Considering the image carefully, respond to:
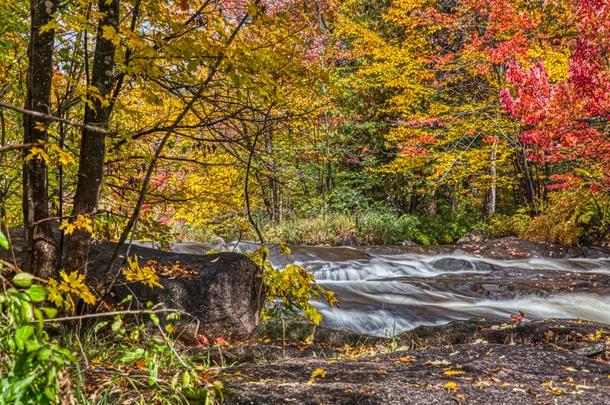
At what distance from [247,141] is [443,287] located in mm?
5393

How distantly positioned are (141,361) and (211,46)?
165cm

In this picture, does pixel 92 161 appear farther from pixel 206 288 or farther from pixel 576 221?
pixel 576 221

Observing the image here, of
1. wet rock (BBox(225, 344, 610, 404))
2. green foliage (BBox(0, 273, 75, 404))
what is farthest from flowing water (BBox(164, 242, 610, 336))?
green foliage (BBox(0, 273, 75, 404))

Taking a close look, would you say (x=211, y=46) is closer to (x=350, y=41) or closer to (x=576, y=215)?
(x=576, y=215)

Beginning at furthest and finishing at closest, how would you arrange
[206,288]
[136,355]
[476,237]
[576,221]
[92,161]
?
[476,237] → [576,221] → [206,288] → [92,161] → [136,355]

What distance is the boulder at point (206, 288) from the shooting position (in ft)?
13.7

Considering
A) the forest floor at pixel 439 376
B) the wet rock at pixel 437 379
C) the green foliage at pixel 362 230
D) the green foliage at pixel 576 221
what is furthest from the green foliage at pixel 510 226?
the wet rock at pixel 437 379

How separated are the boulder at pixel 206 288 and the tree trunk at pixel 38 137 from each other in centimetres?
99

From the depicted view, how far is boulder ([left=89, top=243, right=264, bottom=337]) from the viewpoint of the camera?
416 centimetres

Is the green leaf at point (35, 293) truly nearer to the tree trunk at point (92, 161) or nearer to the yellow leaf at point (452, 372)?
the yellow leaf at point (452, 372)

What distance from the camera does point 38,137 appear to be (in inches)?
111

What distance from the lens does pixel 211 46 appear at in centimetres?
254

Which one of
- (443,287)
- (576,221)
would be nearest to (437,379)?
(443,287)

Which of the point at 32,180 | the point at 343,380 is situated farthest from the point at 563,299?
the point at 32,180
